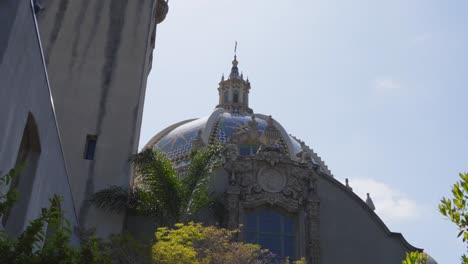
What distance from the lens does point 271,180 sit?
875 inches

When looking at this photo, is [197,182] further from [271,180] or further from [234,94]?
[234,94]

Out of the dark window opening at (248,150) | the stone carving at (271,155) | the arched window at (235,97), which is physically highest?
the arched window at (235,97)

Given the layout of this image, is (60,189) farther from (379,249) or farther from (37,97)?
(379,249)

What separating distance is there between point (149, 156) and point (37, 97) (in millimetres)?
7437

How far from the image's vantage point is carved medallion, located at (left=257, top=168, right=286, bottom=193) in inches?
869

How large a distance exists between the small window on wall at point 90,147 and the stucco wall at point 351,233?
8476 mm

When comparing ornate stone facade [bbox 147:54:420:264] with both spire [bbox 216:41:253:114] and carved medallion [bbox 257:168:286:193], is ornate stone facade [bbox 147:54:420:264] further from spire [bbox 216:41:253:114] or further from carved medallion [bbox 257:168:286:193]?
Result: spire [bbox 216:41:253:114]

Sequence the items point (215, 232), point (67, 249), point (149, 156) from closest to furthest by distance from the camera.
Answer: point (67, 249)
point (215, 232)
point (149, 156)

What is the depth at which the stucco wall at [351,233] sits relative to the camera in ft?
70.9

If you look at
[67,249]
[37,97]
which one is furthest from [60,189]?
[67,249]

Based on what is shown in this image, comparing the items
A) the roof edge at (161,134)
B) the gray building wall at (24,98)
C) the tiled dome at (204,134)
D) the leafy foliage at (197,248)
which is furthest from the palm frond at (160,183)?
the roof edge at (161,134)

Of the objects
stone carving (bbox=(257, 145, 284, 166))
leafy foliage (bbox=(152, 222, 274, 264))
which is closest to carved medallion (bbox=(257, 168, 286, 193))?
stone carving (bbox=(257, 145, 284, 166))

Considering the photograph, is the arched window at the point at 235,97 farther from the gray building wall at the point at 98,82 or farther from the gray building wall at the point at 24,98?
the gray building wall at the point at 24,98

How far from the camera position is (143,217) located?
65.8 ft
